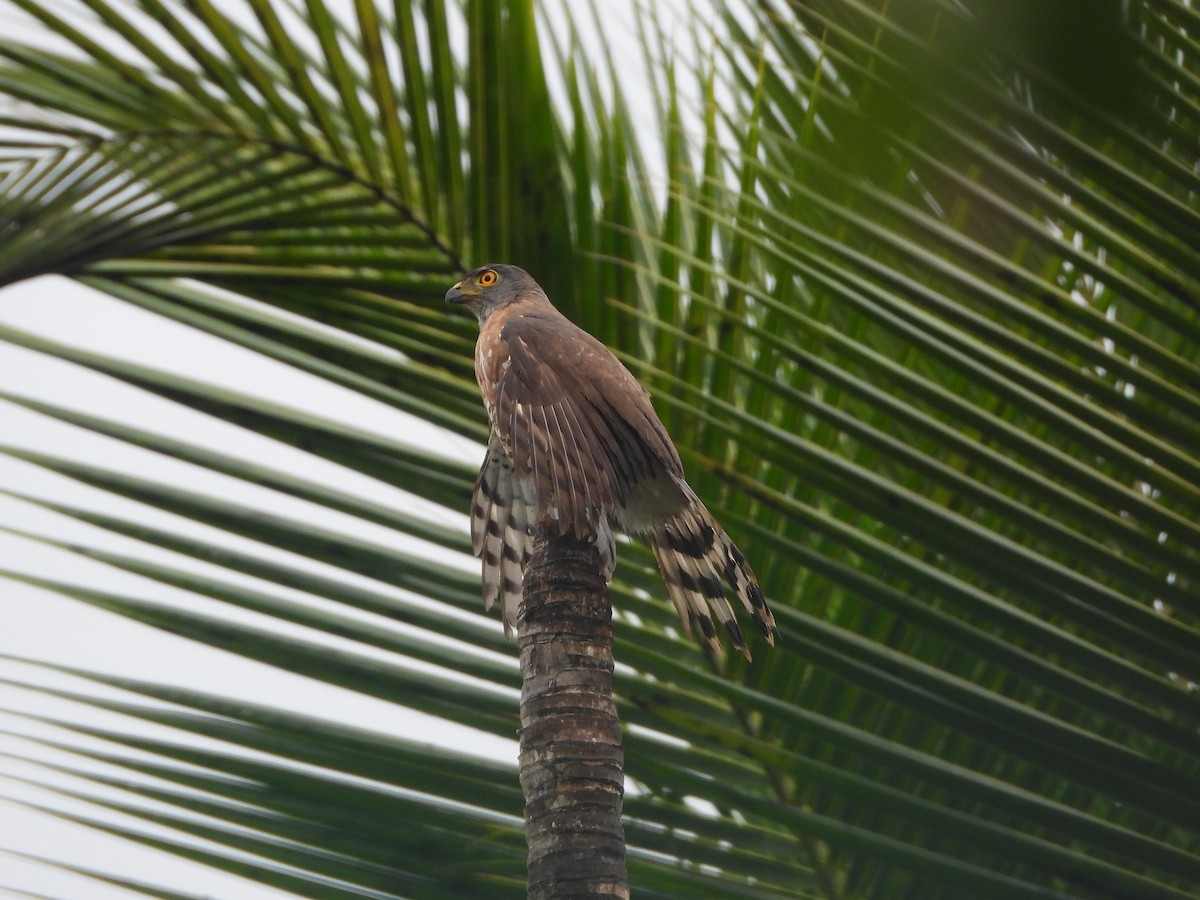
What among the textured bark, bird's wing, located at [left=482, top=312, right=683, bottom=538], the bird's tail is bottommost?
the textured bark

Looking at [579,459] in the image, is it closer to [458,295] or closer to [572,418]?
[572,418]

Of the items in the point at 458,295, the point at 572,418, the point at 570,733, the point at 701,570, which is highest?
the point at 458,295

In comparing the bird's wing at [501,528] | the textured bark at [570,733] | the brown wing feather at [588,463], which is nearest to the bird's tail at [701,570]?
the brown wing feather at [588,463]

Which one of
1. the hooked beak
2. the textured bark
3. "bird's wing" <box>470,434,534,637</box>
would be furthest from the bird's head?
the textured bark

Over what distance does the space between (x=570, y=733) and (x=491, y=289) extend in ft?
4.31

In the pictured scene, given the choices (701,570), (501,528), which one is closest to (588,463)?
(701,570)

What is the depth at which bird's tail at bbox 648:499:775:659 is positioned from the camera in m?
2.09

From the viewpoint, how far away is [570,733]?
1413 mm

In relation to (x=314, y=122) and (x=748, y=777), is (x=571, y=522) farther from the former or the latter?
(x=314, y=122)

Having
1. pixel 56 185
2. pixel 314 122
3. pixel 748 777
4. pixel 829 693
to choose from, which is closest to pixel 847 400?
pixel 829 693

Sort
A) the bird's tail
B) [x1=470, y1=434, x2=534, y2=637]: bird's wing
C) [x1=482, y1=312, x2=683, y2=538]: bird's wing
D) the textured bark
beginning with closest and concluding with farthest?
the textured bark < [x1=482, y1=312, x2=683, y2=538]: bird's wing < the bird's tail < [x1=470, y1=434, x2=534, y2=637]: bird's wing

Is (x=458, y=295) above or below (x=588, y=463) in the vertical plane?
above

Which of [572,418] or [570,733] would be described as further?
[572,418]

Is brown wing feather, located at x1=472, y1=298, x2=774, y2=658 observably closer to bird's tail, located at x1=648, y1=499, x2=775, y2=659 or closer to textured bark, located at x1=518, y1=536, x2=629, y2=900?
bird's tail, located at x1=648, y1=499, x2=775, y2=659
